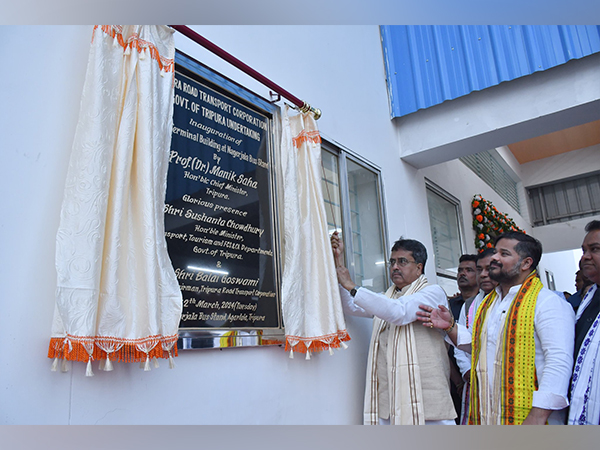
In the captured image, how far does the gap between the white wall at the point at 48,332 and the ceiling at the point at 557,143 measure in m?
6.60

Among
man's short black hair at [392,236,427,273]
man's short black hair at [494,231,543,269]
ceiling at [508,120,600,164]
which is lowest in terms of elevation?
man's short black hair at [494,231,543,269]

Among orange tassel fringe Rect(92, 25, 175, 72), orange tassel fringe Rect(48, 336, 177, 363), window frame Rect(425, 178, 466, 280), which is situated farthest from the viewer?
window frame Rect(425, 178, 466, 280)

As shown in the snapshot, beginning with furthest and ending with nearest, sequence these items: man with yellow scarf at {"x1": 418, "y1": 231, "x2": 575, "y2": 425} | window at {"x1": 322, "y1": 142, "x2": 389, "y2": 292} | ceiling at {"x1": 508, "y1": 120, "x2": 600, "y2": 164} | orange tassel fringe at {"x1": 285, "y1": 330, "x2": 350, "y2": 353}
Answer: ceiling at {"x1": 508, "y1": 120, "x2": 600, "y2": 164}, window at {"x1": 322, "y1": 142, "x2": 389, "y2": 292}, orange tassel fringe at {"x1": 285, "y1": 330, "x2": 350, "y2": 353}, man with yellow scarf at {"x1": 418, "y1": 231, "x2": 575, "y2": 425}

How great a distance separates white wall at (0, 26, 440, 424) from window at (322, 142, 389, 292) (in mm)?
448

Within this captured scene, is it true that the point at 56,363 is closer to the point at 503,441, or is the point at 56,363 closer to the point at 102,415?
the point at 102,415

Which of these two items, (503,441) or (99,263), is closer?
(99,263)

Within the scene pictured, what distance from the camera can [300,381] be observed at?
229 centimetres

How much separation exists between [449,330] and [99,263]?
188 centimetres

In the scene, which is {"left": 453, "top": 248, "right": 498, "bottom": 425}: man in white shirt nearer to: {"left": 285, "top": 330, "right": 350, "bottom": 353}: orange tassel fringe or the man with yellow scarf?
the man with yellow scarf

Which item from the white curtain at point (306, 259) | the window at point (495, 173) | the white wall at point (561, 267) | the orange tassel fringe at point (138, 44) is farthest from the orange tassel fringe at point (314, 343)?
the white wall at point (561, 267)

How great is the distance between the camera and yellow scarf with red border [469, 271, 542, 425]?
205cm

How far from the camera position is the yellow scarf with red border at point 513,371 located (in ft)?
6.72

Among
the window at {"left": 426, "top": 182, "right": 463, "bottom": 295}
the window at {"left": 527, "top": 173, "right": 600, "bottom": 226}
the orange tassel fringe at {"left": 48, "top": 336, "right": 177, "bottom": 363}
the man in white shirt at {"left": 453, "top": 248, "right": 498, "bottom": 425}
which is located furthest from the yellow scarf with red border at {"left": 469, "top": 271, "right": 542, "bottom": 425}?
the window at {"left": 527, "top": 173, "right": 600, "bottom": 226}
